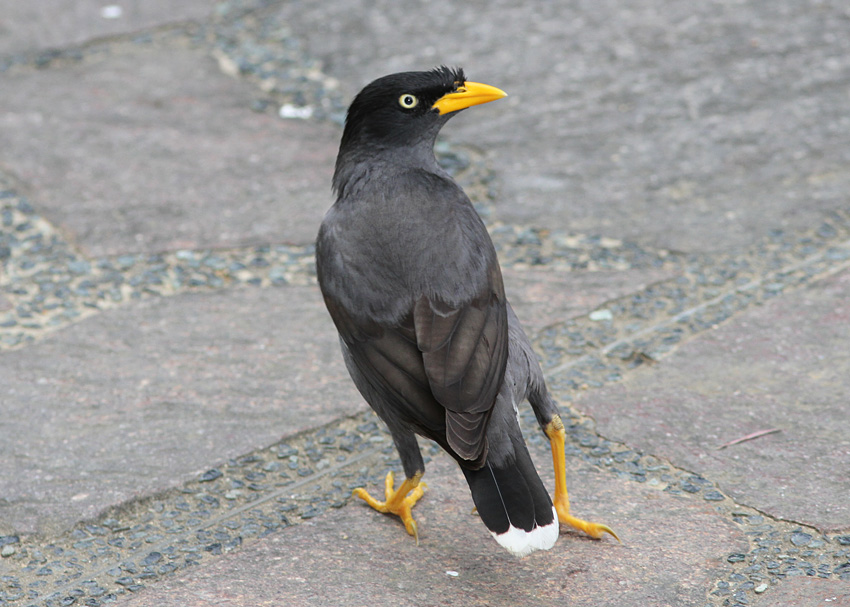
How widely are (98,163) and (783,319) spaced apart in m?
3.19

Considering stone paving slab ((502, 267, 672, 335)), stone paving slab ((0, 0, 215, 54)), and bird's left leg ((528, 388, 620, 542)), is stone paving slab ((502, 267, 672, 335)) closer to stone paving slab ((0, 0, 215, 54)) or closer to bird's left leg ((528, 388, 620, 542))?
bird's left leg ((528, 388, 620, 542))

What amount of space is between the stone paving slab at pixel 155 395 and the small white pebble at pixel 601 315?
95cm

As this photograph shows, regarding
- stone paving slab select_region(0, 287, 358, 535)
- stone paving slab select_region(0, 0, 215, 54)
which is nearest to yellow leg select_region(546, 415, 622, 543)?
stone paving slab select_region(0, 287, 358, 535)

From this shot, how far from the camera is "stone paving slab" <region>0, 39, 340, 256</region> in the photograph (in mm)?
4652

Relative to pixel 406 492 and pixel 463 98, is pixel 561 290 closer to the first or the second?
pixel 463 98

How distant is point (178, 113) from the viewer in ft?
18.1

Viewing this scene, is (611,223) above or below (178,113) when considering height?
below

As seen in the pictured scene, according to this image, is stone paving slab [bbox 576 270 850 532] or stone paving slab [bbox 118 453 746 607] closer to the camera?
stone paving slab [bbox 118 453 746 607]

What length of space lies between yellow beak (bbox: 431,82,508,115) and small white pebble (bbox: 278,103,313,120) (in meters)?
1.85

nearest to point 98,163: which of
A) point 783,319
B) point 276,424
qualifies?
point 276,424

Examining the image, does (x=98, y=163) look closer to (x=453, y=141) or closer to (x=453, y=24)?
(x=453, y=141)

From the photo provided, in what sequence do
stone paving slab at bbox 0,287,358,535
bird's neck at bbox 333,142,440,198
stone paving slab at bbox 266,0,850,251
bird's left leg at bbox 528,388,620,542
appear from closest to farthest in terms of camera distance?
bird's left leg at bbox 528,388,620,542 < stone paving slab at bbox 0,287,358,535 < bird's neck at bbox 333,142,440,198 < stone paving slab at bbox 266,0,850,251

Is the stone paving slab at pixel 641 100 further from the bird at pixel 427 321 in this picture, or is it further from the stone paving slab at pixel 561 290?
the bird at pixel 427 321

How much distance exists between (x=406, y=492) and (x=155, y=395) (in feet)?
3.49
